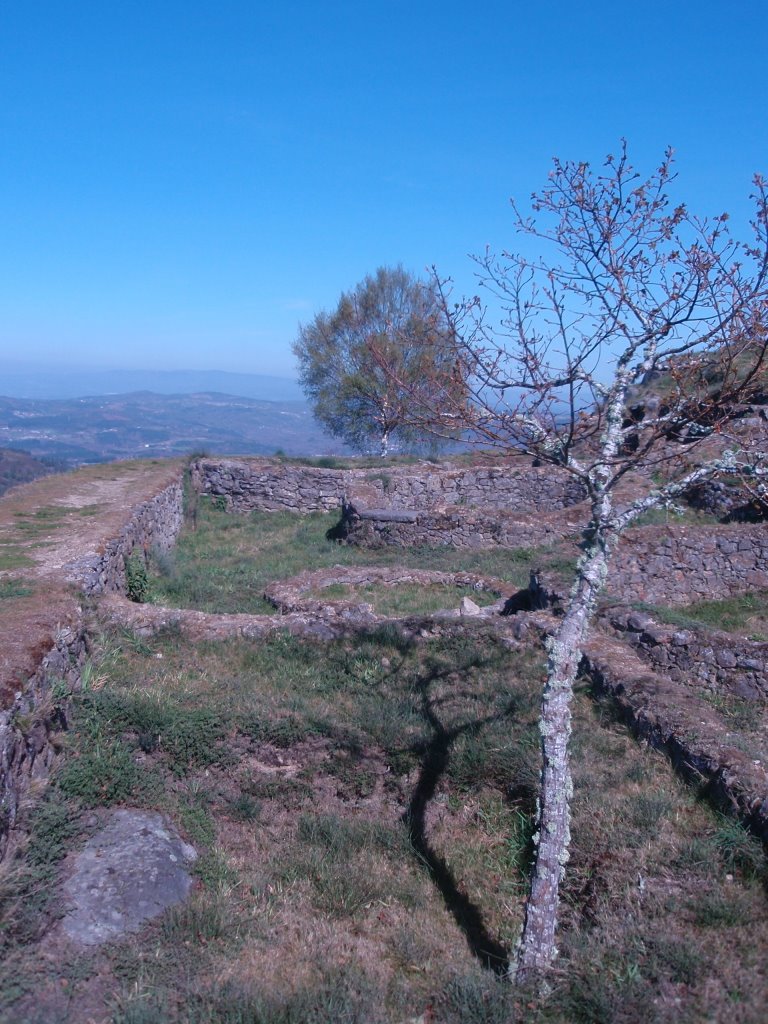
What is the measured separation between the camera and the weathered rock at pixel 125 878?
3.95 metres

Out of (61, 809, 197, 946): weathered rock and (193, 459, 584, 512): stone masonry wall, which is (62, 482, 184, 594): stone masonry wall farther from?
(61, 809, 197, 946): weathered rock

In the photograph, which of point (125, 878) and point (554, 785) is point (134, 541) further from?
point (554, 785)

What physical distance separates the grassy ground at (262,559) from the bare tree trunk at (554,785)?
22.3ft

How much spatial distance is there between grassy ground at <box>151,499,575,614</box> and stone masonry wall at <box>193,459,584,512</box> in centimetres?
91

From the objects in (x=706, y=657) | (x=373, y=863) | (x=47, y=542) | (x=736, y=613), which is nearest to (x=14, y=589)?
(x=47, y=542)

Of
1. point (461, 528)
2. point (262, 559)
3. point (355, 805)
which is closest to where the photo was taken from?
point (355, 805)

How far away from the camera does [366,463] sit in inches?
927

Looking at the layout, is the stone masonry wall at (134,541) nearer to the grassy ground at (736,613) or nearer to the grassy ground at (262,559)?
the grassy ground at (262,559)

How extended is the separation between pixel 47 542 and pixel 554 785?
26.9ft

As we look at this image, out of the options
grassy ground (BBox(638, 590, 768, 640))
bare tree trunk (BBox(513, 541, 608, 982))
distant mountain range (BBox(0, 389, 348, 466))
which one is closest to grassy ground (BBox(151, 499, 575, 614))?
grassy ground (BBox(638, 590, 768, 640))

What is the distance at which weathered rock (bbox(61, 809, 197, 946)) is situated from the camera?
13.0 feet

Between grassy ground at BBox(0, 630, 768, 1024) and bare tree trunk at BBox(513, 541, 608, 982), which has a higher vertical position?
bare tree trunk at BBox(513, 541, 608, 982)

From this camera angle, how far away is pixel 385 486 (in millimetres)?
18094

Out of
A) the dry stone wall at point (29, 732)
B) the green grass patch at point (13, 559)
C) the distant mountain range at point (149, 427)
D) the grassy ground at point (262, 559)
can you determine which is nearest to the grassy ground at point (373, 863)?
the dry stone wall at point (29, 732)
